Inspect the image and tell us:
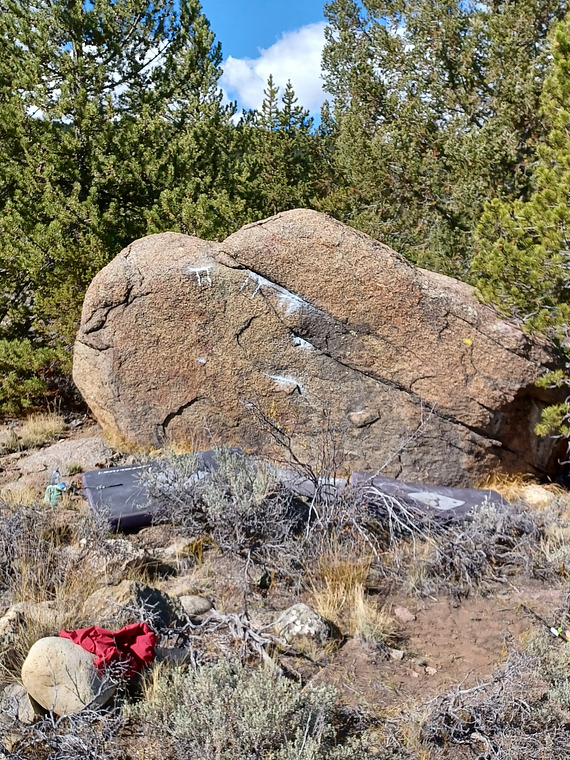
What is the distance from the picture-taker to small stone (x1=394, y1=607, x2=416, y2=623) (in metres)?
4.14

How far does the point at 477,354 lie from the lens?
614 cm

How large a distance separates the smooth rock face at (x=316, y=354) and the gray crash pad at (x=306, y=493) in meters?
0.47

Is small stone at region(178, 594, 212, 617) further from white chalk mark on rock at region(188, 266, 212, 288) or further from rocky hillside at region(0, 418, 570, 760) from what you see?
white chalk mark on rock at region(188, 266, 212, 288)

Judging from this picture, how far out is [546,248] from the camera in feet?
18.3

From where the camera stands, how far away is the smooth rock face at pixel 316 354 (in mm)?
6141

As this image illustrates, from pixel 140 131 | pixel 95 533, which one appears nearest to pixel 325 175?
pixel 140 131

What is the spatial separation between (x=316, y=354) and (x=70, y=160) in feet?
15.6

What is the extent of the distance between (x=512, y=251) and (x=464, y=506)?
2.04 meters

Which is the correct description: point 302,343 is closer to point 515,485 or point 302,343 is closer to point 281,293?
point 281,293

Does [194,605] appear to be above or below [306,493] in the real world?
below

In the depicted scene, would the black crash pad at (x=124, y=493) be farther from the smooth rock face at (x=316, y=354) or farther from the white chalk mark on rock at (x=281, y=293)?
the white chalk mark on rock at (x=281, y=293)

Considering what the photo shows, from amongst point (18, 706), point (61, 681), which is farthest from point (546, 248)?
point (18, 706)

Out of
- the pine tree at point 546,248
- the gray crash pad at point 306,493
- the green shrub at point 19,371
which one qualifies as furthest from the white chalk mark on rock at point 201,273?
the green shrub at point 19,371

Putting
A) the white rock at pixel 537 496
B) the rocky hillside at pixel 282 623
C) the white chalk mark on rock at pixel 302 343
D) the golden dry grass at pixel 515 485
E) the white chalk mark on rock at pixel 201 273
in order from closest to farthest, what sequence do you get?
the rocky hillside at pixel 282 623
the white rock at pixel 537 496
the golden dry grass at pixel 515 485
the white chalk mark on rock at pixel 302 343
the white chalk mark on rock at pixel 201 273
